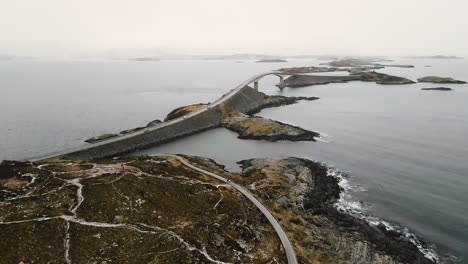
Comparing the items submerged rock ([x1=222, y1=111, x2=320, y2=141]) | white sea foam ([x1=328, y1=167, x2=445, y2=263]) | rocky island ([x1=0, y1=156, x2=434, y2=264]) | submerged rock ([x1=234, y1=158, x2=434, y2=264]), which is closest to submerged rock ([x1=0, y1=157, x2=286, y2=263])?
rocky island ([x1=0, y1=156, x2=434, y2=264])

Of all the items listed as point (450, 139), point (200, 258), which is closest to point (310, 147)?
point (450, 139)

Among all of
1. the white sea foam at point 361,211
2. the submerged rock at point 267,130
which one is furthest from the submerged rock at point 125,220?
the submerged rock at point 267,130

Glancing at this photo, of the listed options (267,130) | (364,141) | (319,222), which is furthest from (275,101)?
(319,222)

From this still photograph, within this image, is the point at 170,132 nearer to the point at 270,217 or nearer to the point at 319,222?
the point at 270,217

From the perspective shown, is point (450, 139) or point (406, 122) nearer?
point (450, 139)

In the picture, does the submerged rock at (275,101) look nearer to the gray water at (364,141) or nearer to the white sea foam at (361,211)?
the gray water at (364,141)

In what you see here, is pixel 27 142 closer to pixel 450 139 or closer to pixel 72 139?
pixel 72 139
